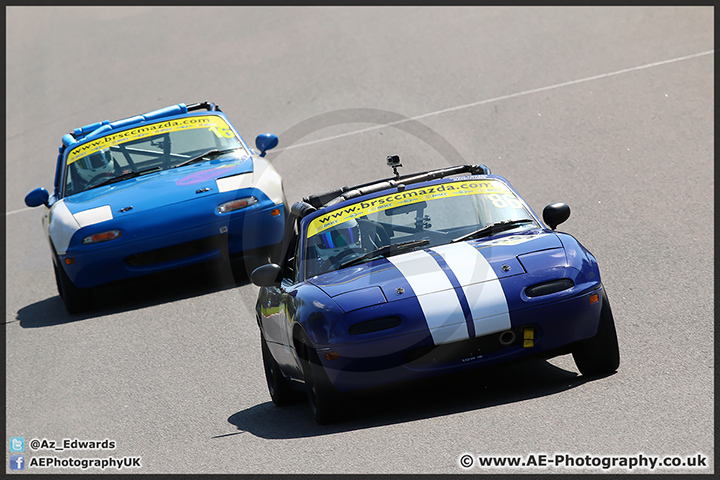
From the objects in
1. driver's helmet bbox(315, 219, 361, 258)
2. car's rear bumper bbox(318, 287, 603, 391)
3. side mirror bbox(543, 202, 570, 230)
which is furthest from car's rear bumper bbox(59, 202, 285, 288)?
car's rear bumper bbox(318, 287, 603, 391)

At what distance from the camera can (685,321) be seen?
26.0ft

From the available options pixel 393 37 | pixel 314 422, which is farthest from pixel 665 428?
pixel 393 37

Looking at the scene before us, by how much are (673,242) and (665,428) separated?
504 cm

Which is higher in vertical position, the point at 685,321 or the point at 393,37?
the point at 393,37

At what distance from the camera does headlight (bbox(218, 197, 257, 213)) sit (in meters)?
11.3

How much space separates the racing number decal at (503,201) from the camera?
25.0 feet

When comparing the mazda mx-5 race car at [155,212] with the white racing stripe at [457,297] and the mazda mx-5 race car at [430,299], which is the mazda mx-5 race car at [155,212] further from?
the white racing stripe at [457,297]

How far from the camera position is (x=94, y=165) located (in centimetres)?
1224

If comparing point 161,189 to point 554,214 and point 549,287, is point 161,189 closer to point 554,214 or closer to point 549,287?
point 554,214

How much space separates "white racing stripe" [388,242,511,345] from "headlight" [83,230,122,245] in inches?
210

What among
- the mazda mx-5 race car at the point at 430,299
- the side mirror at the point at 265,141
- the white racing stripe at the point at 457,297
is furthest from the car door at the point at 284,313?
the side mirror at the point at 265,141

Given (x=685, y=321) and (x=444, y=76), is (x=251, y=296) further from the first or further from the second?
(x=444, y=76)

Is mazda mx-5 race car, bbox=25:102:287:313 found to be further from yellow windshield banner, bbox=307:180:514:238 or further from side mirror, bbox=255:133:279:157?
yellow windshield banner, bbox=307:180:514:238

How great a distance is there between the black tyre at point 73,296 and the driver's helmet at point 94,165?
1107 millimetres
